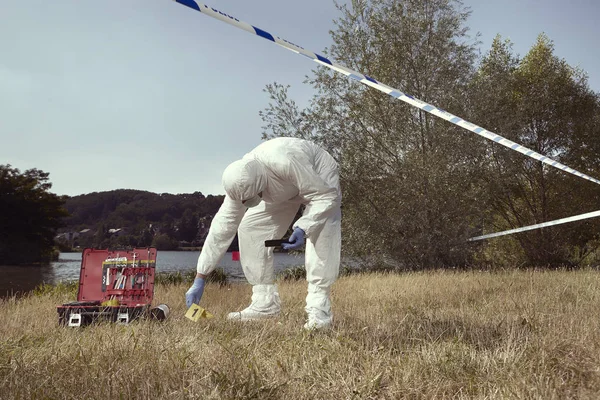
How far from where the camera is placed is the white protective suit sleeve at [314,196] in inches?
159

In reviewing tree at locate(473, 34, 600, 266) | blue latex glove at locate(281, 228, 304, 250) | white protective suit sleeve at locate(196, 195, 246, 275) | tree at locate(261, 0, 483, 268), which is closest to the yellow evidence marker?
white protective suit sleeve at locate(196, 195, 246, 275)

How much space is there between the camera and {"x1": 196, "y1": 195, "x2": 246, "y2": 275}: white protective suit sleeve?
4578 mm

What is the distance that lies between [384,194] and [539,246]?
20.8ft

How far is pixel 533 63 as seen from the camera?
16641 mm

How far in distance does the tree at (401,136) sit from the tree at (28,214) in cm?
1851

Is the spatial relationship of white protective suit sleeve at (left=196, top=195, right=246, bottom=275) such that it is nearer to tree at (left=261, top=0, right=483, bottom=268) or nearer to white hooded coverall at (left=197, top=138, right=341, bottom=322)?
white hooded coverall at (left=197, top=138, right=341, bottom=322)

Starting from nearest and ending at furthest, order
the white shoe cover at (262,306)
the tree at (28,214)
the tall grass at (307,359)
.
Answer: the tall grass at (307,359)
the white shoe cover at (262,306)
the tree at (28,214)

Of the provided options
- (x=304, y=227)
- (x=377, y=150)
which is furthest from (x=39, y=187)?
(x=304, y=227)

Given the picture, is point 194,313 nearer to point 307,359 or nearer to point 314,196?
point 314,196

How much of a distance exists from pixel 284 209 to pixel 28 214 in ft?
84.2

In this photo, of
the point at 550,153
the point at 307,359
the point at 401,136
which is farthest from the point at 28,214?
the point at 307,359

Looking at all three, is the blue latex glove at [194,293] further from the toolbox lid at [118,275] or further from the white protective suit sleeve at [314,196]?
the white protective suit sleeve at [314,196]

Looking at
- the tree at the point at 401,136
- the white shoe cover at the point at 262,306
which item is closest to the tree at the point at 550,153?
the tree at the point at 401,136

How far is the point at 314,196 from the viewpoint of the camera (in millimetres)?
4109
